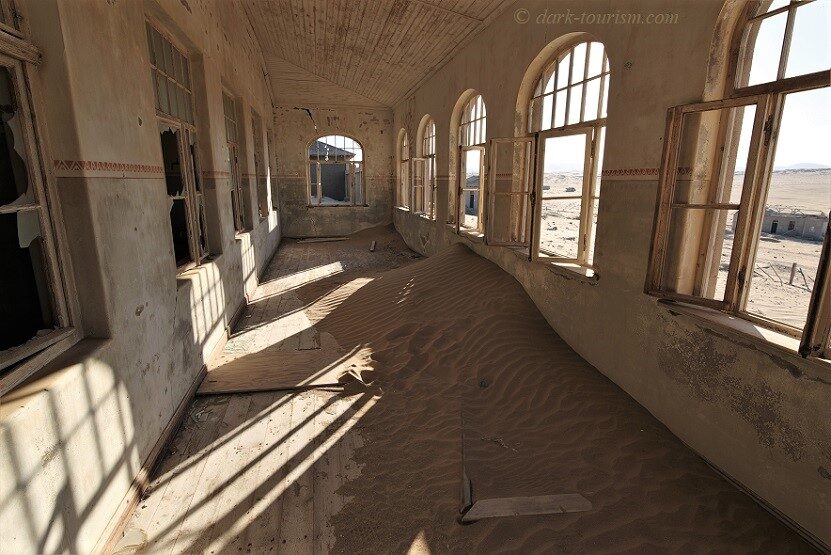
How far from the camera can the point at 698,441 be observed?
3520mm

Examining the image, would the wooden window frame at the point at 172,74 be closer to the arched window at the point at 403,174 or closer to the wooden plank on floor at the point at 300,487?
the wooden plank on floor at the point at 300,487

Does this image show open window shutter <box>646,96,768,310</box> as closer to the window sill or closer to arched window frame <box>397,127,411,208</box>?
the window sill

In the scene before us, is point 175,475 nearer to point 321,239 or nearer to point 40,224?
point 40,224

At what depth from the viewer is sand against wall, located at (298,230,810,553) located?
2.91 m

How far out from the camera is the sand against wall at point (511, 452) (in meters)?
2.91

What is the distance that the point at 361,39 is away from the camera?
923 centimetres

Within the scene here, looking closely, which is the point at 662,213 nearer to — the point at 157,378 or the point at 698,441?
the point at 698,441

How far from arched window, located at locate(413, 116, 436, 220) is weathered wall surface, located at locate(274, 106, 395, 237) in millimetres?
3757

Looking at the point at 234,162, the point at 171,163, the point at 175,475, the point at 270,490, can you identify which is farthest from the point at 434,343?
the point at 234,162

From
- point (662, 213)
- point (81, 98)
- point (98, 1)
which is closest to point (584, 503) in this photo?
point (662, 213)

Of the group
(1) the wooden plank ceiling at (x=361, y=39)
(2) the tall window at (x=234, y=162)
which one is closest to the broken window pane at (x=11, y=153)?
(2) the tall window at (x=234, y=162)

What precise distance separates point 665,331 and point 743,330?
71cm

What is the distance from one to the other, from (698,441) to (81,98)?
497 cm

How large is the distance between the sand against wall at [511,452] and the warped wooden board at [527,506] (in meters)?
0.05
